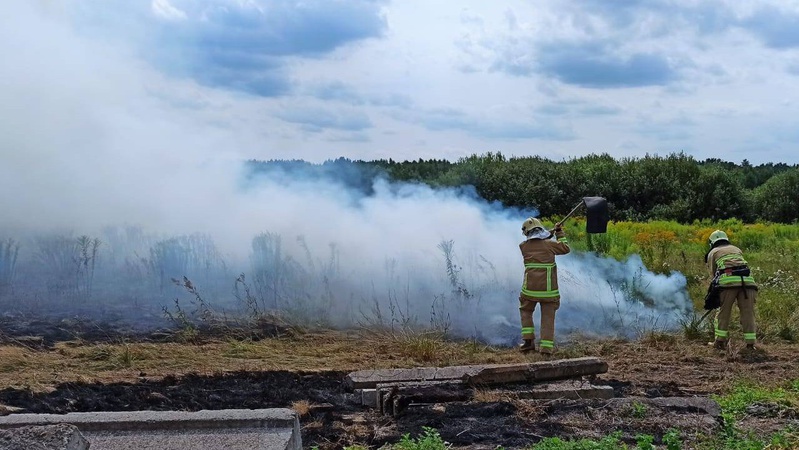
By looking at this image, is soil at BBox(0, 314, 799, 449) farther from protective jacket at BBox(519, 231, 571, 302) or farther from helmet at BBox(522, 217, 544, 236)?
helmet at BBox(522, 217, 544, 236)

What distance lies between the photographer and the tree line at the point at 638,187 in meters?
28.6

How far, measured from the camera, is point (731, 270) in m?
11.2

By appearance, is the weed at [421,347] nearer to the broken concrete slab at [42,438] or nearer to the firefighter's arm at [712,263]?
the firefighter's arm at [712,263]

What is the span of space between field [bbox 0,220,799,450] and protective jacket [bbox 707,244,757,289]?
84 cm

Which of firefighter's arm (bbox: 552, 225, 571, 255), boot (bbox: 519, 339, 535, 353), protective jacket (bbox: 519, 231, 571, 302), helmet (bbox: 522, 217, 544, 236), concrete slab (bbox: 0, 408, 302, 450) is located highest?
helmet (bbox: 522, 217, 544, 236)

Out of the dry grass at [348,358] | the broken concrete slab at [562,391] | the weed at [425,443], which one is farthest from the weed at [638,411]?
the dry grass at [348,358]

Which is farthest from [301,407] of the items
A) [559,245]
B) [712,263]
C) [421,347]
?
[712,263]

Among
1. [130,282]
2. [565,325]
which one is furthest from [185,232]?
[565,325]

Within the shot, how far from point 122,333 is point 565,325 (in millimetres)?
6006

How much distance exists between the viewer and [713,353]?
10945 millimetres

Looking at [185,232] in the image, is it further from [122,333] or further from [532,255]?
[532,255]

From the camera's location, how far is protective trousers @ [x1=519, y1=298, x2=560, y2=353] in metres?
10.6

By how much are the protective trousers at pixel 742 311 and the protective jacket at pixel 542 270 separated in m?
2.19

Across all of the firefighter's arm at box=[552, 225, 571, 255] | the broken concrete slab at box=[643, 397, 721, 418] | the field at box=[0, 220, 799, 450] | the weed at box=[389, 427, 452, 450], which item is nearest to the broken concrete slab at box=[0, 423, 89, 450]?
the weed at box=[389, 427, 452, 450]
